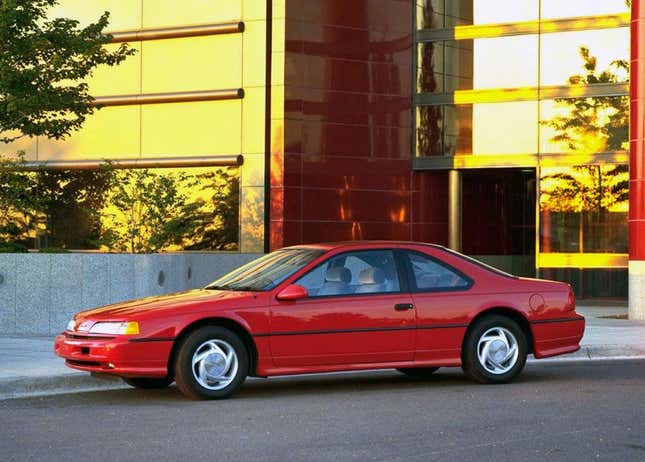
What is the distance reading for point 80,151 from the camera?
3131 cm

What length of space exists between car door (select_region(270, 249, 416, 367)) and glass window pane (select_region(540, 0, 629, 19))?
735 inches

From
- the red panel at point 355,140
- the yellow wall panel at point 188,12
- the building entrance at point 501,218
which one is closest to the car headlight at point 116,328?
the red panel at point 355,140

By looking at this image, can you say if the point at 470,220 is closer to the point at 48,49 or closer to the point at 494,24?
the point at 494,24

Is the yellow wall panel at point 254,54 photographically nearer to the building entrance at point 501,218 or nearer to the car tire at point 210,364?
the building entrance at point 501,218

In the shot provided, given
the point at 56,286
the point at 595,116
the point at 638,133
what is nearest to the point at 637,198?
the point at 638,133

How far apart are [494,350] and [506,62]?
1890 centimetres

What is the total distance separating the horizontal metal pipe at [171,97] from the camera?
29.7 metres

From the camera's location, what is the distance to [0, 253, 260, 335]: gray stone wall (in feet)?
59.8

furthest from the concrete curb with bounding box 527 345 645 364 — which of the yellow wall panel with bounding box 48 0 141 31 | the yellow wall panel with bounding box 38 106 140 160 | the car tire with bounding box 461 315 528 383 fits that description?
the yellow wall panel with bounding box 48 0 141 31

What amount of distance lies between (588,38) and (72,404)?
68.2 feet

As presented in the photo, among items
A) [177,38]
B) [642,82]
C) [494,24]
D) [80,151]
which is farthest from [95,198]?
[642,82]

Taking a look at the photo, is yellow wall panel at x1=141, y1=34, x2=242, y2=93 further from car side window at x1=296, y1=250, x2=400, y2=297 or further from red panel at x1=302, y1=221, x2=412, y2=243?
car side window at x1=296, y1=250, x2=400, y2=297

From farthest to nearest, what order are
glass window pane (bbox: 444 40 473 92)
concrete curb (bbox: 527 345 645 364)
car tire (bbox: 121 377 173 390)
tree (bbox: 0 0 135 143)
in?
glass window pane (bbox: 444 40 473 92) → tree (bbox: 0 0 135 143) → concrete curb (bbox: 527 345 645 364) → car tire (bbox: 121 377 173 390)

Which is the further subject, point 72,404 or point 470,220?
point 470,220
